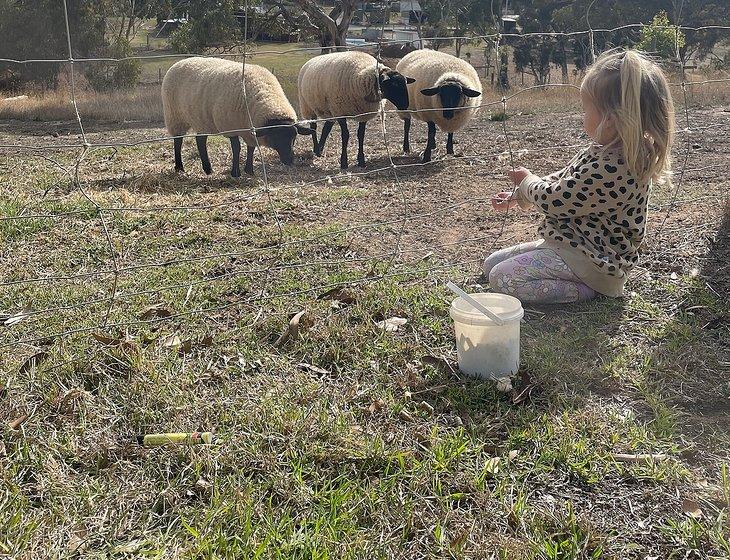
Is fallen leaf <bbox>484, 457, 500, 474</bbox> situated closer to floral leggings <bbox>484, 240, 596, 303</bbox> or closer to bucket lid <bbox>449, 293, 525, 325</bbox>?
bucket lid <bbox>449, 293, 525, 325</bbox>

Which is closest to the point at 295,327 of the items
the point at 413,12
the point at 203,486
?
the point at 203,486

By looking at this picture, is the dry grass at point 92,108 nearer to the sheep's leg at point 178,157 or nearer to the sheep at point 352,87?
the sheep at point 352,87

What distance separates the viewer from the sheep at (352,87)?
8461 mm

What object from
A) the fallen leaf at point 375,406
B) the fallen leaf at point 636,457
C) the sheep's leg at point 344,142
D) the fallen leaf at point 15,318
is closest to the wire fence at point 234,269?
the fallen leaf at point 15,318

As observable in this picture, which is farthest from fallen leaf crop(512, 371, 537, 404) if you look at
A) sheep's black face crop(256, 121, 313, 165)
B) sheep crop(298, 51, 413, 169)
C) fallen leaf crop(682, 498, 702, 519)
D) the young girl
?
sheep crop(298, 51, 413, 169)

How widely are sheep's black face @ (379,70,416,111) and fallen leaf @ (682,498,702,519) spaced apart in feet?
24.0

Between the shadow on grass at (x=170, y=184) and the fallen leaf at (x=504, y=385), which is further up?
the shadow on grass at (x=170, y=184)

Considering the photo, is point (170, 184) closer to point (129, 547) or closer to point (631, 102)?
point (631, 102)

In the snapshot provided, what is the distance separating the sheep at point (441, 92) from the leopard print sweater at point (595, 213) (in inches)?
201

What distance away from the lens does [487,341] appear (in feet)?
8.75

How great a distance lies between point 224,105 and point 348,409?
225 inches

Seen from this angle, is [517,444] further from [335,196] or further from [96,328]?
[335,196]

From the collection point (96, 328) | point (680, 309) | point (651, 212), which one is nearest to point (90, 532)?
point (96, 328)

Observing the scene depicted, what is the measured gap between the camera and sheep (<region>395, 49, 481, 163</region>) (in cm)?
841
